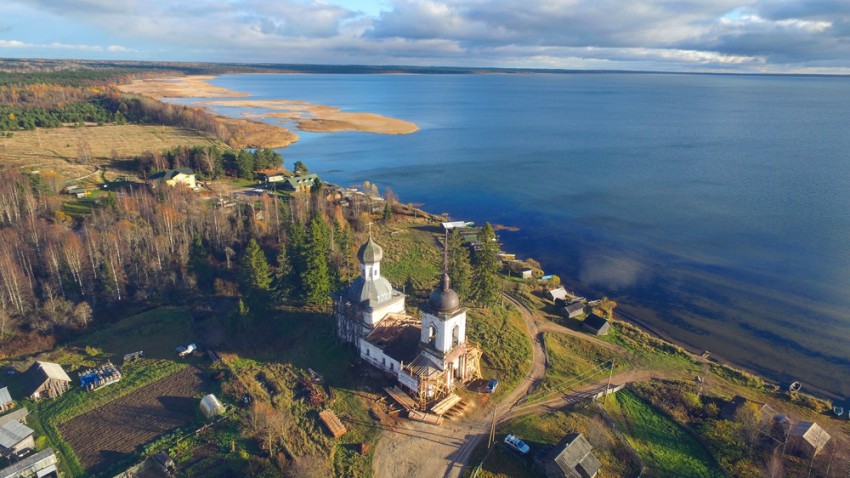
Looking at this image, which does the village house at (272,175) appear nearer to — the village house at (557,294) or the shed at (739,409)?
the village house at (557,294)

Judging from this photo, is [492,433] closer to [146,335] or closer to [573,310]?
[573,310]

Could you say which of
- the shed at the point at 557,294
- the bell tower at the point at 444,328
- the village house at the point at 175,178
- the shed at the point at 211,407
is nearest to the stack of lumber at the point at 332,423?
the shed at the point at 211,407

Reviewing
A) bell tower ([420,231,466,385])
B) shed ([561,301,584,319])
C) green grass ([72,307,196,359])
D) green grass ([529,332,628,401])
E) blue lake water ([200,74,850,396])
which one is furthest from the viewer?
blue lake water ([200,74,850,396])

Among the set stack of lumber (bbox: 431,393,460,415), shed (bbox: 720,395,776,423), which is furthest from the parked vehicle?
shed (bbox: 720,395,776,423)

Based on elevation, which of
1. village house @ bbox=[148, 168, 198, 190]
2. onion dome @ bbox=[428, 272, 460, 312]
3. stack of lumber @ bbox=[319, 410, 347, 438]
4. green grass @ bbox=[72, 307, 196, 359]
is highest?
onion dome @ bbox=[428, 272, 460, 312]

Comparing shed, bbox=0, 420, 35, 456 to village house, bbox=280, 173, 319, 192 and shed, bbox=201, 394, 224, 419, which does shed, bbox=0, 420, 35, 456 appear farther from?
village house, bbox=280, 173, 319, 192

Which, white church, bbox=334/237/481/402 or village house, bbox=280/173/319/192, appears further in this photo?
village house, bbox=280/173/319/192
